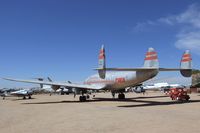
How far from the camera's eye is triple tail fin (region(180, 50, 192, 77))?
31266 millimetres

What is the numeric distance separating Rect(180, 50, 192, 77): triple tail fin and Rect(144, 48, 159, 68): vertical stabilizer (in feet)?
8.65

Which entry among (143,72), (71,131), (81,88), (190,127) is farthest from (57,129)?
(81,88)

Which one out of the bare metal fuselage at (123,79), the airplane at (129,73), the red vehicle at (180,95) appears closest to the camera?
the airplane at (129,73)

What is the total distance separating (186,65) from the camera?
104ft

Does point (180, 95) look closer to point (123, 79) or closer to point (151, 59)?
point (151, 59)

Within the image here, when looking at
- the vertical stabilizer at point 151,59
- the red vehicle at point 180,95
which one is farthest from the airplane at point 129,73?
the red vehicle at point 180,95

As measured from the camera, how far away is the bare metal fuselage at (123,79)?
32.7m

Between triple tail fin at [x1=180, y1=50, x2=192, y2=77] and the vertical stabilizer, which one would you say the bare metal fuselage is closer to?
the vertical stabilizer

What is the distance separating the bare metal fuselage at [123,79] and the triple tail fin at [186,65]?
272cm

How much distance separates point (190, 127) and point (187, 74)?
19217 millimetres

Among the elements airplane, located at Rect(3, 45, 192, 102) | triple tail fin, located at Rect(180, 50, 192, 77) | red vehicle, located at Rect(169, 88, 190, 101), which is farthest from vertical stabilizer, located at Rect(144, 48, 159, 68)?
red vehicle, located at Rect(169, 88, 190, 101)

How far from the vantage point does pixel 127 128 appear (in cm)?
1301

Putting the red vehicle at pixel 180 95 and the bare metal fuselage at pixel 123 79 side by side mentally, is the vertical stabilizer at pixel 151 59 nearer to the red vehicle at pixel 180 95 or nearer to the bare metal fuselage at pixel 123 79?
the bare metal fuselage at pixel 123 79

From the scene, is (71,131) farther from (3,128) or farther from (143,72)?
(143,72)
